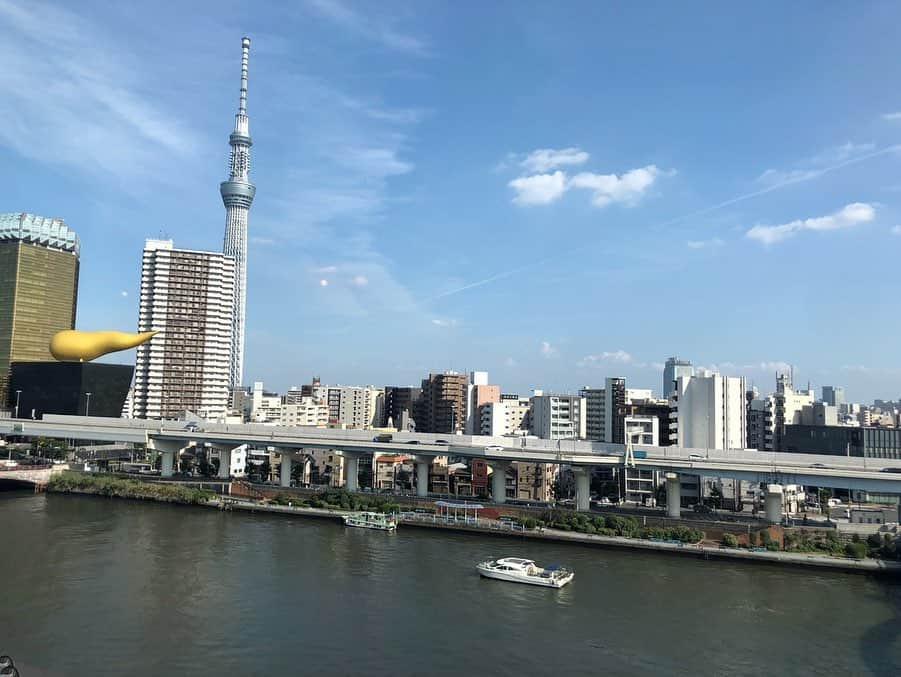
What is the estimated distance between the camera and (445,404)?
246 feet

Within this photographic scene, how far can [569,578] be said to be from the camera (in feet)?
74.3

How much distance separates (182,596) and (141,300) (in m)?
60.4

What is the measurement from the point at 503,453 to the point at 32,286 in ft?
281

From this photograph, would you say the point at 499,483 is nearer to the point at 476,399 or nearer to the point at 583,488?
the point at 583,488

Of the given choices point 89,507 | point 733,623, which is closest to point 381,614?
point 733,623

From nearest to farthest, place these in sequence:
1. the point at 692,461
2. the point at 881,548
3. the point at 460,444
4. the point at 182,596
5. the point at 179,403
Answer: the point at 182,596 → the point at 881,548 → the point at 692,461 → the point at 460,444 → the point at 179,403

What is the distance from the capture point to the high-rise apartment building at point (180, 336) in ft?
236

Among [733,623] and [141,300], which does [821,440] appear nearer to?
[733,623]

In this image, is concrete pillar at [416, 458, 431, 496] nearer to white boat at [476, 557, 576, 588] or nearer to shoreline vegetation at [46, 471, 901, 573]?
shoreline vegetation at [46, 471, 901, 573]

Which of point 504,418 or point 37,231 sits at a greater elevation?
point 37,231

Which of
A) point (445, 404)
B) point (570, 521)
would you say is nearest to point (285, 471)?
point (570, 521)

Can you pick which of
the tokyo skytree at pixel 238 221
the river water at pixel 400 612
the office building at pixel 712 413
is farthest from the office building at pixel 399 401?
the river water at pixel 400 612

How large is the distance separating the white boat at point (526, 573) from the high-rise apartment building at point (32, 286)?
87732 mm

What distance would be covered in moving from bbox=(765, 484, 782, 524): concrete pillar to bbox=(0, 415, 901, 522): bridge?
0.04 metres
